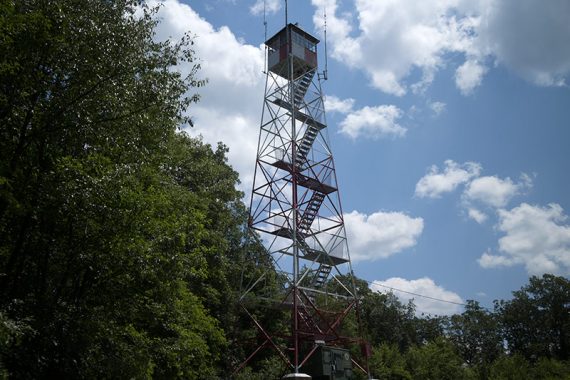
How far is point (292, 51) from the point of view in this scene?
3052cm

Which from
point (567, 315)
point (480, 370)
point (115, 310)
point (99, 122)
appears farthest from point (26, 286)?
point (567, 315)

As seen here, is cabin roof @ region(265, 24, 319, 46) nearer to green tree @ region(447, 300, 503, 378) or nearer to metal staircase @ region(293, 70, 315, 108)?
metal staircase @ region(293, 70, 315, 108)

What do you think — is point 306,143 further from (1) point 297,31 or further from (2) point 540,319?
(2) point 540,319

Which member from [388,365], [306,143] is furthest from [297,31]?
[388,365]

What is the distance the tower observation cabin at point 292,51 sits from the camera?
3088 cm

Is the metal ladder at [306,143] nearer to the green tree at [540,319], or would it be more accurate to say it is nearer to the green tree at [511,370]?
the green tree at [511,370]

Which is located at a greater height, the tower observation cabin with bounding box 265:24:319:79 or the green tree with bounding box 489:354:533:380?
the tower observation cabin with bounding box 265:24:319:79

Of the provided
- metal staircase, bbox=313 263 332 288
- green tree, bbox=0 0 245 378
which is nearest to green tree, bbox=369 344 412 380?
metal staircase, bbox=313 263 332 288

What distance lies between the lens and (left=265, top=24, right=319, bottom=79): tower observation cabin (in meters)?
30.9

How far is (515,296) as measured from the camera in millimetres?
68688

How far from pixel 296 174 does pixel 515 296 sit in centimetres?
5217

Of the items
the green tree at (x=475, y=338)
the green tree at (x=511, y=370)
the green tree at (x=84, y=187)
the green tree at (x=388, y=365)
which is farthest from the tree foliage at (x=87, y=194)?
the green tree at (x=475, y=338)

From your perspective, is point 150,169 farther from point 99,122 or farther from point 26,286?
point 26,286

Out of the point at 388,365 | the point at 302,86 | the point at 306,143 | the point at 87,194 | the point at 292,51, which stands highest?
the point at 292,51
